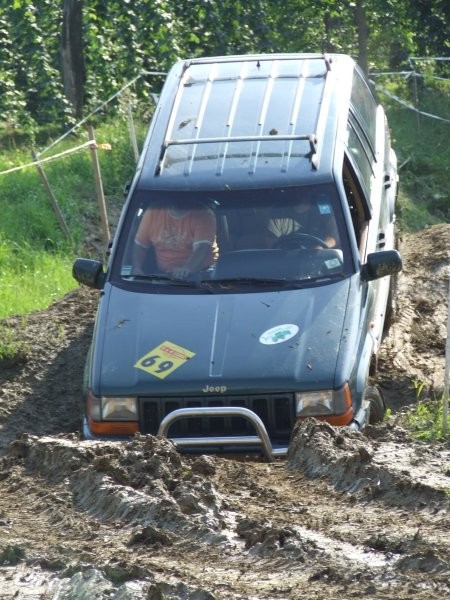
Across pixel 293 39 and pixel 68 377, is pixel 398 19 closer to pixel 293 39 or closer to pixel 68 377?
pixel 293 39

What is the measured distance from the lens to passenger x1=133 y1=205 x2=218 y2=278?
306 inches

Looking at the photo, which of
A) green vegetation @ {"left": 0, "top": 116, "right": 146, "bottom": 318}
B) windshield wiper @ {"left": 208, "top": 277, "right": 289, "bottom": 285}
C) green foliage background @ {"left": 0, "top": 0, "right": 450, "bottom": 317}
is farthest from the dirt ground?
green foliage background @ {"left": 0, "top": 0, "right": 450, "bottom": 317}

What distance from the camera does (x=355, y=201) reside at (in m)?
8.52

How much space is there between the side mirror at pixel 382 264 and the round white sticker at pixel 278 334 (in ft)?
2.46

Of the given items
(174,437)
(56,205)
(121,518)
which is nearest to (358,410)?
(174,437)

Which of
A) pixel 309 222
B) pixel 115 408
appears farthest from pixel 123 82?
pixel 115 408

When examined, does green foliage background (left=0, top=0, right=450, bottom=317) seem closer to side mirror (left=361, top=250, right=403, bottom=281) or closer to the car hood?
the car hood

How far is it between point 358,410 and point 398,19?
13.6m

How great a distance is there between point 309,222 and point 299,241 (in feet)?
0.56

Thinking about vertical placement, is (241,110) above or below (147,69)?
above

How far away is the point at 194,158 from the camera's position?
27.0 feet

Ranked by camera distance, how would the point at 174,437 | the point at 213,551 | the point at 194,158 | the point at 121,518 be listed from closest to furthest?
the point at 213,551
the point at 121,518
the point at 174,437
the point at 194,158

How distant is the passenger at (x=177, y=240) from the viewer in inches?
306

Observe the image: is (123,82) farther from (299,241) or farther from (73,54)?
(299,241)
